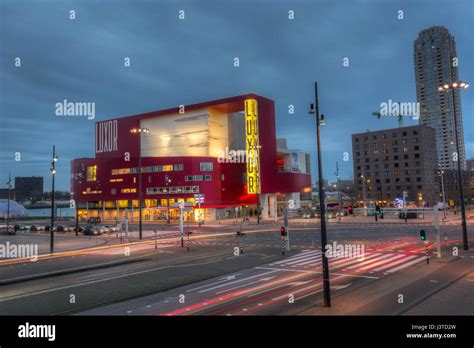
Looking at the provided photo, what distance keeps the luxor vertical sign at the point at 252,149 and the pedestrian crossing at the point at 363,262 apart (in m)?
52.9

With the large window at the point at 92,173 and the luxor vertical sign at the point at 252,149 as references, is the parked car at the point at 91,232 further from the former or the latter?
the large window at the point at 92,173

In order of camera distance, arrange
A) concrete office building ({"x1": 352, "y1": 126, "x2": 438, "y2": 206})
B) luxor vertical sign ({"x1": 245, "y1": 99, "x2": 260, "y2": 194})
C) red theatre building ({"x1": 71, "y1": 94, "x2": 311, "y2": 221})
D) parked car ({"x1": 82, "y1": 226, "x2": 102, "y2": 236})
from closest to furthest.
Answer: parked car ({"x1": 82, "y1": 226, "x2": 102, "y2": 236}), luxor vertical sign ({"x1": 245, "y1": 99, "x2": 260, "y2": 194}), red theatre building ({"x1": 71, "y1": 94, "x2": 311, "y2": 221}), concrete office building ({"x1": 352, "y1": 126, "x2": 438, "y2": 206})

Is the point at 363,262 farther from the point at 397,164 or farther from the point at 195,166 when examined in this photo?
the point at 397,164

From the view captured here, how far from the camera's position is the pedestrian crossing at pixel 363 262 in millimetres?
17664

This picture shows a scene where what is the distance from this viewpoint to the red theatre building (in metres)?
76.6

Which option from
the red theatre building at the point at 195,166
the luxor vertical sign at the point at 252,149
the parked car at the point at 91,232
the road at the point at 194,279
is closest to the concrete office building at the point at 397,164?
the red theatre building at the point at 195,166

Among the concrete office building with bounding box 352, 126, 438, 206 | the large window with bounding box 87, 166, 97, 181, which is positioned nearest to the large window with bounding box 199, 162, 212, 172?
the large window with bounding box 87, 166, 97, 181

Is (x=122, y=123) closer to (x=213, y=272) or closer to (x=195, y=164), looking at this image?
(x=195, y=164)

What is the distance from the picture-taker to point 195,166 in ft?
251

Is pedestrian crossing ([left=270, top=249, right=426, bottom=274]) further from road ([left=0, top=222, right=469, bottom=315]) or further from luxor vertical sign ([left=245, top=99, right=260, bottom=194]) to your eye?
luxor vertical sign ([left=245, top=99, right=260, bottom=194])

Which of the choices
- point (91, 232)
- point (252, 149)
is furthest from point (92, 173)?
point (91, 232)

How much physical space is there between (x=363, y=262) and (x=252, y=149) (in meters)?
A: 58.2
